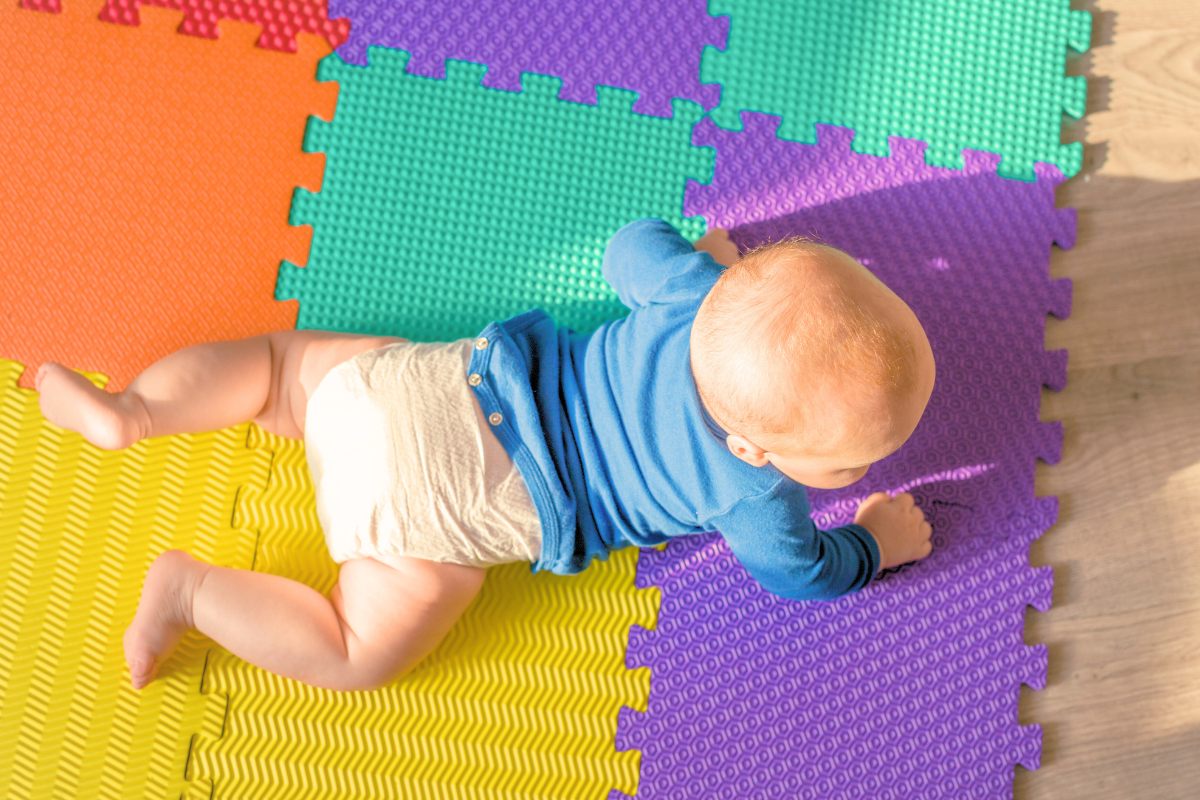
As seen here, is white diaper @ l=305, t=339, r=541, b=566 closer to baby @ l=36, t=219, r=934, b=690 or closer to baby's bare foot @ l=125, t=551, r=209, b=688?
baby @ l=36, t=219, r=934, b=690

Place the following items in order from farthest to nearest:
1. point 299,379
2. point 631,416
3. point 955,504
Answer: point 955,504, point 299,379, point 631,416

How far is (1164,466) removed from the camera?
1.08m

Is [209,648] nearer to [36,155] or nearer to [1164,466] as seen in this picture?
[36,155]

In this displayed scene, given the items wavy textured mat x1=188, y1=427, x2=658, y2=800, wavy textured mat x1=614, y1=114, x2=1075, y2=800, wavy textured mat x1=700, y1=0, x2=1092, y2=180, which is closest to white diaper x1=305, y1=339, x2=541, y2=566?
wavy textured mat x1=188, y1=427, x2=658, y2=800

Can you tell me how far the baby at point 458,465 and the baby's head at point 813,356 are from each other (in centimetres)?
5

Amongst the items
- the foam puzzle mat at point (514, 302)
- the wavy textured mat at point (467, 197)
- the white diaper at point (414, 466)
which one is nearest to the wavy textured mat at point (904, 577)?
the foam puzzle mat at point (514, 302)

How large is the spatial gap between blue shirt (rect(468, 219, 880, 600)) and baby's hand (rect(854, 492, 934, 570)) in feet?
0.25

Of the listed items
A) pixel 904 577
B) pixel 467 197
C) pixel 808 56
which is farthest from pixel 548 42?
pixel 904 577

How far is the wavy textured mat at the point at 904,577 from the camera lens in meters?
1.02

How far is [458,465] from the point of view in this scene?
864 millimetres

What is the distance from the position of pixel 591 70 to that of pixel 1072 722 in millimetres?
1064

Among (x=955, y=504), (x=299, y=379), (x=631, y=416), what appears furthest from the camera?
(x=955, y=504)

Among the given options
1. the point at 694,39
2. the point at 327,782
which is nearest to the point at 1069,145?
the point at 694,39

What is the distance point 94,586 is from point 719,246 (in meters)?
0.89
